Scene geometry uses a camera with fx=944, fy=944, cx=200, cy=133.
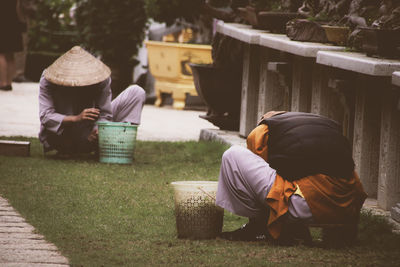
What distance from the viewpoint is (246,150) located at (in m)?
5.96

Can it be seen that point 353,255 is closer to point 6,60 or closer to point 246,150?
point 246,150

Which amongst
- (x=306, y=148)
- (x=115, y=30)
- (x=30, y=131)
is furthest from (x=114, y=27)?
(x=306, y=148)

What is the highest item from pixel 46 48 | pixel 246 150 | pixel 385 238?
pixel 246 150

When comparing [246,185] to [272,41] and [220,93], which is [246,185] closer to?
[272,41]

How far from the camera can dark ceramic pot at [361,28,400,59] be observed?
6.68 meters

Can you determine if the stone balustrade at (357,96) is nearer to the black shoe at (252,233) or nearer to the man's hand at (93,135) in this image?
the black shoe at (252,233)

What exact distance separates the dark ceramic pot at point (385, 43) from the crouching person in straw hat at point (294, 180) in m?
0.96

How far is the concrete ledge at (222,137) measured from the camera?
11.0m

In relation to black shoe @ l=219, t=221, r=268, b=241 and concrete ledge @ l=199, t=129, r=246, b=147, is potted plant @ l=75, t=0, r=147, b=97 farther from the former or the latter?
black shoe @ l=219, t=221, r=268, b=241

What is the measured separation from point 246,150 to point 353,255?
0.93 meters

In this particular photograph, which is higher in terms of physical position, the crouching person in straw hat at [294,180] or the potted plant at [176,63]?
the crouching person in straw hat at [294,180]

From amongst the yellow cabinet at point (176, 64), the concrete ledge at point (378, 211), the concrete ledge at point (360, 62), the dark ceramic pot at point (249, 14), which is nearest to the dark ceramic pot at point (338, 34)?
the concrete ledge at point (360, 62)

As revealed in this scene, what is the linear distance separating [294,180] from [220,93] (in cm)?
610

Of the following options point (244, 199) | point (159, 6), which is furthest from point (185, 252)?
point (159, 6)
